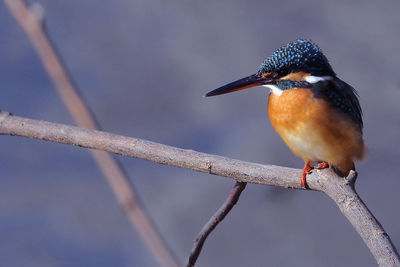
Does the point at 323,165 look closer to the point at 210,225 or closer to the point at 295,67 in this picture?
the point at 295,67

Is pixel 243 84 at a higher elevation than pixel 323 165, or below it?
higher

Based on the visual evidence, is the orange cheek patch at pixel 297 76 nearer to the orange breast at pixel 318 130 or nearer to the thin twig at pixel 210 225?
the orange breast at pixel 318 130

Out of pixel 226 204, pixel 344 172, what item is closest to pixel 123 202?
pixel 226 204

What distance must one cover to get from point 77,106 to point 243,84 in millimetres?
673

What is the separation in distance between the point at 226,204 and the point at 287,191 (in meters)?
0.21

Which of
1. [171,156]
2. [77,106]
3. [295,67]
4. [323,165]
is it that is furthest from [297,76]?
[77,106]

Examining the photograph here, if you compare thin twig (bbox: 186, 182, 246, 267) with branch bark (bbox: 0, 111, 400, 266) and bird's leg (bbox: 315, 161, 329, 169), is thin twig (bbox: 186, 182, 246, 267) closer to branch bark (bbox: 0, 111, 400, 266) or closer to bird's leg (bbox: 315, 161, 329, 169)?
branch bark (bbox: 0, 111, 400, 266)

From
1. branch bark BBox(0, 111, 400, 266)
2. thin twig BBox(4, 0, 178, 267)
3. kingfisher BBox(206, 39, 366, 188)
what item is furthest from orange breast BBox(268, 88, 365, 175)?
thin twig BBox(4, 0, 178, 267)

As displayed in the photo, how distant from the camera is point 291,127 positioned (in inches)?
41.4

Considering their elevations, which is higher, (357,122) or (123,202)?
Result: (123,202)

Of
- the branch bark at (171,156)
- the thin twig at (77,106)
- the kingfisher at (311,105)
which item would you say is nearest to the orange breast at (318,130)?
the kingfisher at (311,105)

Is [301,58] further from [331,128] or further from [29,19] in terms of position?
[29,19]

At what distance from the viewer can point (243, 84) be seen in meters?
1.01

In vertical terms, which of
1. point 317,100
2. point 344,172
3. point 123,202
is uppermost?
point 123,202
